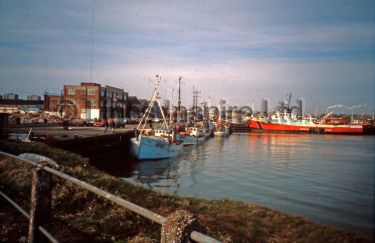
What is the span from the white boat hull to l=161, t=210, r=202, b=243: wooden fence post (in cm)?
3755

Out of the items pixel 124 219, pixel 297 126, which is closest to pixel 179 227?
pixel 124 219

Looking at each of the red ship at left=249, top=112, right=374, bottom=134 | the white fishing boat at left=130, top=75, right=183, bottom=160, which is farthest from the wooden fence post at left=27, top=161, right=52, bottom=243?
the red ship at left=249, top=112, right=374, bottom=134

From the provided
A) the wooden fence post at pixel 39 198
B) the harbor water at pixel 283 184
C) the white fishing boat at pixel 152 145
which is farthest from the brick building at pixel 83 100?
the wooden fence post at pixel 39 198

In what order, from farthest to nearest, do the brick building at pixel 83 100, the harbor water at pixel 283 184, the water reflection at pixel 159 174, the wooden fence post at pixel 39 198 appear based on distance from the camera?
the brick building at pixel 83 100, the water reflection at pixel 159 174, the harbor water at pixel 283 184, the wooden fence post at pixel 39 198

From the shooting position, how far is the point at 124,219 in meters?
6.97

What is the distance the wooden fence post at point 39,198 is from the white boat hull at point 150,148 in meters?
35.7

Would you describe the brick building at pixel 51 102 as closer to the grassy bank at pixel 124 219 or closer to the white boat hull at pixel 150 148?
the white boat hull at pixel 150 148

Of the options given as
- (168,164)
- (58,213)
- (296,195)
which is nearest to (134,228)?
(58,213)

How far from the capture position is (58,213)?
666 cm

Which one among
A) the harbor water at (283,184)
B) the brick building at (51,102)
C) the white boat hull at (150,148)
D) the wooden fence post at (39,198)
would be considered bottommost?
the harbor water at (283,184)

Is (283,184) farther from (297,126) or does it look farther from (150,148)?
(297,126)

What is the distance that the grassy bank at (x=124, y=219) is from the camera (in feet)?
19.4

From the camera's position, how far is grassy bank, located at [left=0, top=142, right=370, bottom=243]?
5.92 metres

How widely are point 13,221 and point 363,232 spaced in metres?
15.5
